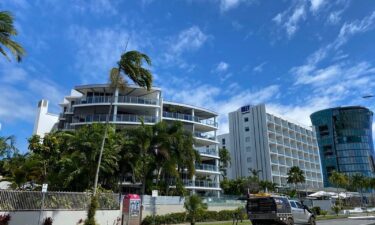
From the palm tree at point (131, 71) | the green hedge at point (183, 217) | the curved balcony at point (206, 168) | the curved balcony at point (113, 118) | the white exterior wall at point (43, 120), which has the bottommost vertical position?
the green hedge at point (183, 217)

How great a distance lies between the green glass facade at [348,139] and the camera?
14425 cm

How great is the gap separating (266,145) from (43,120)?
51882 mm

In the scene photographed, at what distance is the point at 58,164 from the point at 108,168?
4354 millimetres

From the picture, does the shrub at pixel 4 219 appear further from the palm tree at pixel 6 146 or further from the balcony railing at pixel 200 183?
the balcony railing at pixel 200 183

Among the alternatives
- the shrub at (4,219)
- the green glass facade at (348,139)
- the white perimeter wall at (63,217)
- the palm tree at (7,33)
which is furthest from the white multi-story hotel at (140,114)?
the green glass facade at (348,139)

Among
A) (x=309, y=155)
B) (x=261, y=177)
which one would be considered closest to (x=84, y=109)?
(x=261, y=177)

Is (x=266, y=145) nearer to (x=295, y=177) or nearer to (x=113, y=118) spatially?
(x=295, y=177)

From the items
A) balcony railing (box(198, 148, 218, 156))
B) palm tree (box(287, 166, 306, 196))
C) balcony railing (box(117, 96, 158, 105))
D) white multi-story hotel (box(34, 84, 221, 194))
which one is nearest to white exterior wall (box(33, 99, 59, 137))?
white multi-story hotel (box(34, 84, 221, 194))

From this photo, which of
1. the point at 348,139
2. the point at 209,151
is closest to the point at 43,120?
the point at 209,151

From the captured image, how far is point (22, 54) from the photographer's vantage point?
52.7 ft

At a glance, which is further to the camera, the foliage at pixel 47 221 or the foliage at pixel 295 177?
the foliage at pixel 295 177

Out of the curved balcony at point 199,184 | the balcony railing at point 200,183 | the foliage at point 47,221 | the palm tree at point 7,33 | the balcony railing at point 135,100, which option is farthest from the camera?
the balcony railing at point 135,100

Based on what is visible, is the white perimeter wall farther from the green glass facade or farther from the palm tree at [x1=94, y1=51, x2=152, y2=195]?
the green glass facade

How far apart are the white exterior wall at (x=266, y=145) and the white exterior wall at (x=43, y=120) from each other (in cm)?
4941
